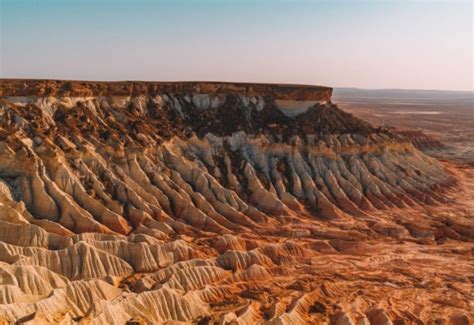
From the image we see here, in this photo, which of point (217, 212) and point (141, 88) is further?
point (141, 88)

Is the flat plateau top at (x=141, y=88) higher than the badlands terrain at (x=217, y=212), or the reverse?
the flat plateau top at (x=141, y=88)

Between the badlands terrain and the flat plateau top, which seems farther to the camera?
the flat plateau top

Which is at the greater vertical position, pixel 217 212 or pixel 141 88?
pixel 141 88

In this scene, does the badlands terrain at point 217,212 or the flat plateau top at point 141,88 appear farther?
the flat plateau top at point 141,88

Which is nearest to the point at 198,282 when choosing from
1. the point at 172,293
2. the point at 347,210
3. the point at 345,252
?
the point at 172,293

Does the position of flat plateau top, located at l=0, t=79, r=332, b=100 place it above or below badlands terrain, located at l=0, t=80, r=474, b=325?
above
